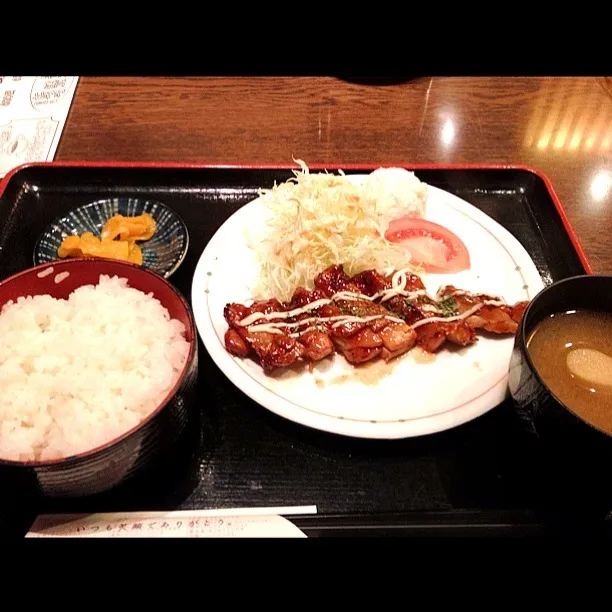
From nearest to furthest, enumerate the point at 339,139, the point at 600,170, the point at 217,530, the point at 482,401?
the point at 217,530 < the point at 482,401 < the point at 600,170 < the point at 339,139

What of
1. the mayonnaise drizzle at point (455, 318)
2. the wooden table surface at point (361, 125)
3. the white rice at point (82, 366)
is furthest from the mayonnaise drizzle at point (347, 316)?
the wooden table surface at point (361, 125)

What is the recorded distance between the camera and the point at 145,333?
178cm

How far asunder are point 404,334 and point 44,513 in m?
1.25

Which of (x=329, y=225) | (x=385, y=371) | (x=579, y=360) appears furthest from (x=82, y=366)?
(x=579, y=360)

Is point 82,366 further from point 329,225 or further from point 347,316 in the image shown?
point 329,225

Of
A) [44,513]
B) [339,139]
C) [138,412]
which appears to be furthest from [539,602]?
[339,139]

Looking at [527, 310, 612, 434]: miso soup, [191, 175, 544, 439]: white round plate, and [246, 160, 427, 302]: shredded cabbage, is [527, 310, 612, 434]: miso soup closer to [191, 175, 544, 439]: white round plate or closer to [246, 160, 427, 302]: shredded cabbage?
[191, 175, 544, 439]: white round plate

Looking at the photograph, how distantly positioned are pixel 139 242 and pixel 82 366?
0.85 meters

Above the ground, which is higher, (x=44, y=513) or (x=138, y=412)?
(x=138, y=412)

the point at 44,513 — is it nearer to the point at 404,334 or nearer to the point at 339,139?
the point at 404,334

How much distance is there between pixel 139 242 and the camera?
95.6 inches

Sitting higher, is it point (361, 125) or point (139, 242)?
point (361, 125)

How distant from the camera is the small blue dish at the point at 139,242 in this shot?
231 cm

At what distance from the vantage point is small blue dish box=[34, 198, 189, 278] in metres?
2.31
